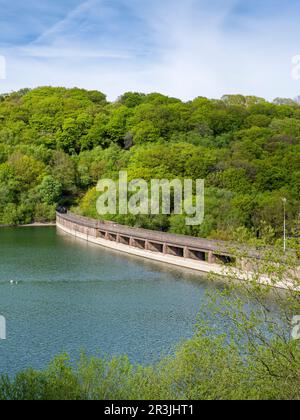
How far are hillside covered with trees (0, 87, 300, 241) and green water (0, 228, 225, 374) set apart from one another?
9190 millimetres

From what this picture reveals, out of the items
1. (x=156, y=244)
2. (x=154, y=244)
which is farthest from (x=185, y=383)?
(x=156, y=244)

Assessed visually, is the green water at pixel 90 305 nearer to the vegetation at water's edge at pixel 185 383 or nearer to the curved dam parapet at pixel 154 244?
the curved dam parapet at pixel 154 244

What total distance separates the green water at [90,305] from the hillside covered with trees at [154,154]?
9190 millimetres

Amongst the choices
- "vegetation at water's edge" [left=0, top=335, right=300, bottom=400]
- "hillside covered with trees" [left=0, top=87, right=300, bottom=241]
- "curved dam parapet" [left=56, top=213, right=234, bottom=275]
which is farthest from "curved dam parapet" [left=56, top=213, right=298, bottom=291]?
"vegetation at water's edge" [left=0, top=335, right=300, bottom=400]

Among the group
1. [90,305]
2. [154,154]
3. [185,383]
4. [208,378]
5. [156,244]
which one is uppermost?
[154,154]

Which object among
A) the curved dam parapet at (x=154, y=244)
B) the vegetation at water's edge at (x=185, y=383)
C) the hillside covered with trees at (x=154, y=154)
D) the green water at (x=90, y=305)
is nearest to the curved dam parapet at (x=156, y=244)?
the curved dam parapet at (x=154, y=244)

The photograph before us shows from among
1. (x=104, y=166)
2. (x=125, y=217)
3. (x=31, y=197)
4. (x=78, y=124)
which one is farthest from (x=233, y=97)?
(x=125, y=217)

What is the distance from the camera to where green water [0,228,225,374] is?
22.9 metres

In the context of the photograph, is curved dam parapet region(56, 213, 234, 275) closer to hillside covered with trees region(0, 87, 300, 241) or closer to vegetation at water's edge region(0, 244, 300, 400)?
hillside covered with trees region(0, 87, 300, 241)

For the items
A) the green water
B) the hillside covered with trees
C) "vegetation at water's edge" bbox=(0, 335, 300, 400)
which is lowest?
the green water

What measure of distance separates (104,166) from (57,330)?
2283 inches

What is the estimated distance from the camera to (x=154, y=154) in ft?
225

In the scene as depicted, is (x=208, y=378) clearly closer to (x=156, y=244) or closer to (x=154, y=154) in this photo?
(x=156, y=244)

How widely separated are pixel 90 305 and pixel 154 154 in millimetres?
39463
